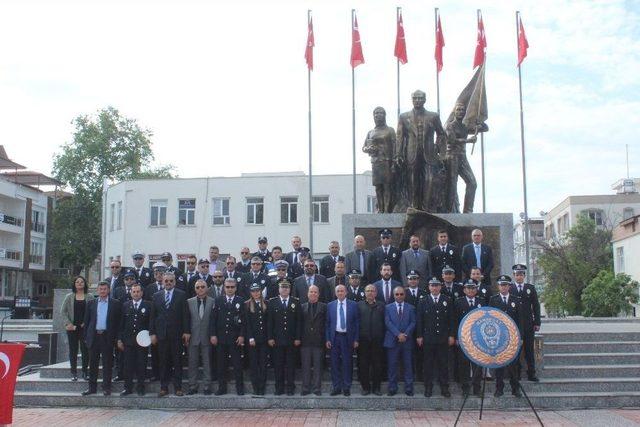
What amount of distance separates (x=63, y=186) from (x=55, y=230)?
11.5 feet

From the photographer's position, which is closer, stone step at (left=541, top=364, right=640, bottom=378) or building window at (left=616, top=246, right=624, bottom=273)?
stone step at (left=541, top=364, right=640, bottom=378)

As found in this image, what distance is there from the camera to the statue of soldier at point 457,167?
13.3 metres

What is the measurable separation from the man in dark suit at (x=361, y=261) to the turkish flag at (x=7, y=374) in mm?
5524

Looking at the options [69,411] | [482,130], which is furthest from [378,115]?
[69,411]

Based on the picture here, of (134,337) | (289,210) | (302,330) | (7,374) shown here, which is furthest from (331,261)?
(289,210)

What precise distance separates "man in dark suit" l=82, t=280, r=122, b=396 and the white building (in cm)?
2773

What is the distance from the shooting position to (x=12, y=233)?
5059 cm

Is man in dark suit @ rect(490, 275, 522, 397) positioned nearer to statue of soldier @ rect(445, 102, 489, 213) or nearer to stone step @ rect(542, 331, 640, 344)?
stone step @ rect(542, 331, 640, 344)

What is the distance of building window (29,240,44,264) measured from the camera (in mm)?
53125

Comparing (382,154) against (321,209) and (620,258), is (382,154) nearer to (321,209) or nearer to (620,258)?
(321,209)

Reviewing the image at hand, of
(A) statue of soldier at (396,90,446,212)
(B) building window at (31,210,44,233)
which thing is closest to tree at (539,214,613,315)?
(A) statue of soldier at (396,90,446,212)

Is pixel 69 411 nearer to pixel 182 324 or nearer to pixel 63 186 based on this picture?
pixel 182 324

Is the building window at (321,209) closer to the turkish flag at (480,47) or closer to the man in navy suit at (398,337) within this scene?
the turkish flag at (480,47)

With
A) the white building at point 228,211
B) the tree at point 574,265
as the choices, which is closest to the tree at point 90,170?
the white building at point 228,211
